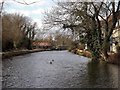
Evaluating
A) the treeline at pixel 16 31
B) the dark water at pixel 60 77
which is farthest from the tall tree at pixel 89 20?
the treeline at pixel 16 31

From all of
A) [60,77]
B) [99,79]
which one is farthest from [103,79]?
[60,77]

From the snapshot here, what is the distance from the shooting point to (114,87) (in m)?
5.46

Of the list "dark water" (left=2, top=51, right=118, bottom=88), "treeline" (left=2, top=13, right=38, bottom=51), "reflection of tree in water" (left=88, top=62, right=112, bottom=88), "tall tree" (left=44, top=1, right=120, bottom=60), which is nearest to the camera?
"dark water" (left=2, top=51, right=118, bottom=88)

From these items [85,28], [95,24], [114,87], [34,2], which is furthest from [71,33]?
[34,2]

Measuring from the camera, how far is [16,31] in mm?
25078

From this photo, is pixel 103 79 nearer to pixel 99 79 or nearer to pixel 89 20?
pixel 99 79

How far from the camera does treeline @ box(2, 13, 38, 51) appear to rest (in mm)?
19959

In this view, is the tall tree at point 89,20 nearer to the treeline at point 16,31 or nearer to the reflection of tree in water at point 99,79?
the reflection of tree in water at point 99,79

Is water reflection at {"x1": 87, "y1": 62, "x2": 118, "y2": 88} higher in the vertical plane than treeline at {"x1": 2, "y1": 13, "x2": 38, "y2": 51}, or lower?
lower

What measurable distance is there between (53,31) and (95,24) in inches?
154

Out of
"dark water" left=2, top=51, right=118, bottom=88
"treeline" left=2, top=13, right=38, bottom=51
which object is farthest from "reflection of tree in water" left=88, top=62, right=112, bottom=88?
"treeline" left=2, top=13, right=38, bottom=51

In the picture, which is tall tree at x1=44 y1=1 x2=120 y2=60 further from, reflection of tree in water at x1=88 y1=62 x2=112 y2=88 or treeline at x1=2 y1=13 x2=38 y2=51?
treeline at x1=2 y1=13 x2=38 y2=51

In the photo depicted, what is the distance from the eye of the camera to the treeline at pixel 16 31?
65.5 feet

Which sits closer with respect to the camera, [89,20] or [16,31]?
[89,20]
